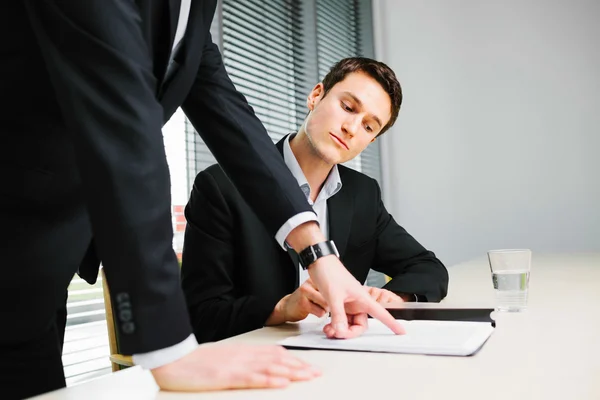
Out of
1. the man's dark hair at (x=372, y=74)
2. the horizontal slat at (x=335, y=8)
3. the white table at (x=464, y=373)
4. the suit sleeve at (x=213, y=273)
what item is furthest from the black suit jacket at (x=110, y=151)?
the horizontal slat at (x=335, y=8)

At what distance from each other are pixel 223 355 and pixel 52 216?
339mm

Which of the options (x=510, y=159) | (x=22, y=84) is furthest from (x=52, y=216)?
(x=510, y=159)

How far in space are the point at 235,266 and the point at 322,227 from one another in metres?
0.35

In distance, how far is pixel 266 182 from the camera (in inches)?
35.0

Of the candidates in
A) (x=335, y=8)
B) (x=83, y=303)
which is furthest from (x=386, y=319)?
(x=335, y=8)

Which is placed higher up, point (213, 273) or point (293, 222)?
point (293, 222)

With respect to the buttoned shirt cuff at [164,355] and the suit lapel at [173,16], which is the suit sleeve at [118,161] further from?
the suit lapel at [173,16]

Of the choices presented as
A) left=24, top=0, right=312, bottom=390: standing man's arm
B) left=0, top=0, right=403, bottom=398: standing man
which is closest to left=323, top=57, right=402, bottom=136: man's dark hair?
left=0, top=0, right=403, bottom=398: standing man

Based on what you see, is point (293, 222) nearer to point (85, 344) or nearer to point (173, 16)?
point (173, 16)

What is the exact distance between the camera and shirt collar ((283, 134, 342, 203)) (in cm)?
164

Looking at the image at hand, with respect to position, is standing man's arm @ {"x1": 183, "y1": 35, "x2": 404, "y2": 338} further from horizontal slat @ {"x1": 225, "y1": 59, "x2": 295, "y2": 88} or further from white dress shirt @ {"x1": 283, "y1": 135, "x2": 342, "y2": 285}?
horizontal slat @ {"x1": 225, "y1": 59, "x2": 295, "y2": 88}

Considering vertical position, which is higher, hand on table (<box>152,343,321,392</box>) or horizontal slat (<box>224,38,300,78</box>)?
horizontal slat (<box>224,38,300,78</box>)

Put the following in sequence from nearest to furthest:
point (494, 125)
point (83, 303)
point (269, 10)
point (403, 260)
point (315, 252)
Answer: point (315, 252) → point (403, 260) → point (83, 303) → point (269, 10) → point (494, 125)

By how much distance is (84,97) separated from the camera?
1.66ft
